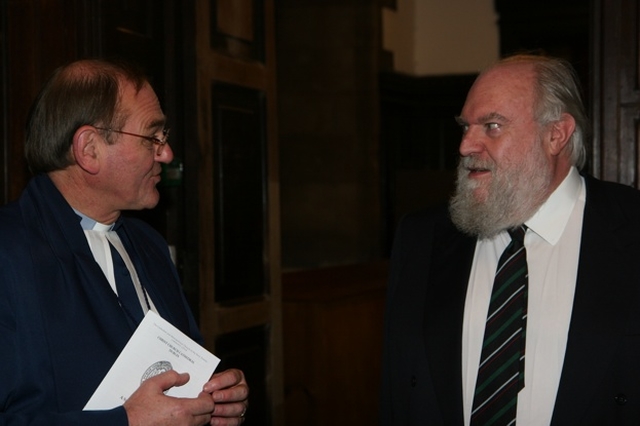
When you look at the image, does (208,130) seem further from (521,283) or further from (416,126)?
(416,126)

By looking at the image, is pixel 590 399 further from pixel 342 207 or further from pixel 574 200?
pixel 342 207

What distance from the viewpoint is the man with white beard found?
2.46 metres

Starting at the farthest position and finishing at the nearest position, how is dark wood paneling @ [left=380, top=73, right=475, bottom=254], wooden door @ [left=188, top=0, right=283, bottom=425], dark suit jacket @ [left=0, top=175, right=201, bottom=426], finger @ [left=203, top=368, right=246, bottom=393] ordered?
1. dark wood paneling @ [left=380, top=73, right=475, bottom=254]
2. wooden door @ [left=188, top=0, right=283, bottom=425]
3. finger @ [left=203, top=368, right=246, bottom=393]
4. dark suit jacket @ [left=0, top=175, right=201, bottom=426]

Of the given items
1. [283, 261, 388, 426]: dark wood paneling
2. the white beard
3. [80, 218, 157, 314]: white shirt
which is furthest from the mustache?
[283, 261, 388, 426]: dark wood paneling

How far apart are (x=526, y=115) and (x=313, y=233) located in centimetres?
794

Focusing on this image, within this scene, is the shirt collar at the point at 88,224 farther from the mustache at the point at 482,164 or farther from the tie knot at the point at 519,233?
the tie knot at the point at 519,233

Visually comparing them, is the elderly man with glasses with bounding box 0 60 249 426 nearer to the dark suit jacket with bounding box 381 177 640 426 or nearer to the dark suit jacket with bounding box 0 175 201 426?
the dark suit jacket with bounding box 0 175 201 426

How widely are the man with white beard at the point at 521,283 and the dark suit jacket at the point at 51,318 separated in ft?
3.16

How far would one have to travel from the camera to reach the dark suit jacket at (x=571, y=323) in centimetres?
243

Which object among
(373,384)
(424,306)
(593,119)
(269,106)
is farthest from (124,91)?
(373,384)

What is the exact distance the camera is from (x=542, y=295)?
8.49ft

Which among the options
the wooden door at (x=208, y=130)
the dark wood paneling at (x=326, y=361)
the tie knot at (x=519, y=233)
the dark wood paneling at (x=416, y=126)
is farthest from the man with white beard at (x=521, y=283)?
the dark wood paneling at (x=416, y=126)

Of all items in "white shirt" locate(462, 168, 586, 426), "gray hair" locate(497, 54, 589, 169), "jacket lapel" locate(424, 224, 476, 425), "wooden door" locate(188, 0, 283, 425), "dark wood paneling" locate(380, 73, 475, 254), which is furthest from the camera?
A: "dark wood paneling" locate(380, 73, 475, 254)

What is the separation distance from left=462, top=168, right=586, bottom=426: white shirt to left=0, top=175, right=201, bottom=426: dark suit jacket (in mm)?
1054
